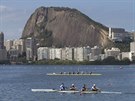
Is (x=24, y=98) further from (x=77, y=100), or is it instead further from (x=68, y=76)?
(x=68, y=76)

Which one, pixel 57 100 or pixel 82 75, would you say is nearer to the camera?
pixel 57 100

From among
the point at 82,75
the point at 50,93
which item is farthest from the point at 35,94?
the point at 82,75

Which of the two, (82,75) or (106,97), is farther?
(82,75)

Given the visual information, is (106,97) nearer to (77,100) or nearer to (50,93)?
(77,100)

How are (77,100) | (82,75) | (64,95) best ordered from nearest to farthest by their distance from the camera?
(77,100), (64,95), (82,75)

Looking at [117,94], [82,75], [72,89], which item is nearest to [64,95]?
[72,89]

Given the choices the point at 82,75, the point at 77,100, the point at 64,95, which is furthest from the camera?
the point at 82,75

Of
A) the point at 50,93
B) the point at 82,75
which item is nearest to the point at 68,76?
the point at 82,75
